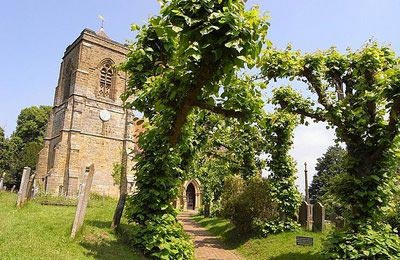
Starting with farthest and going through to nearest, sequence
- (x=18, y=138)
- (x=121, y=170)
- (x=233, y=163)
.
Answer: (x=18, y=138) < (x=121, y=170) < (x=233, y=163)

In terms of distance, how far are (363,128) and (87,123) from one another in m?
31.6

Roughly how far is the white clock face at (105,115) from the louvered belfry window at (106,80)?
7.45 feet

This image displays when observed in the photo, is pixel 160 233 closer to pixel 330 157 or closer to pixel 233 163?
pixel 233 163

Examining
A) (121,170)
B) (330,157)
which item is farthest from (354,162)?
(330,157)

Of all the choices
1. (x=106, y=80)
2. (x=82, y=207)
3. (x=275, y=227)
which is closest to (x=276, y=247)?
(x=275, y=227)

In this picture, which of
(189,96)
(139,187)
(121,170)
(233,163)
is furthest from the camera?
(121,170)

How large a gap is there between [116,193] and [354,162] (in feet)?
100

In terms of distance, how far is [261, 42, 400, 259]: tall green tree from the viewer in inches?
334

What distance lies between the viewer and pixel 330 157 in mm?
59312

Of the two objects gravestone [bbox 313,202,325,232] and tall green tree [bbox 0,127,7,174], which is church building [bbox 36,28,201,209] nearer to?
tall green tree [bbox 0,127,7,174]

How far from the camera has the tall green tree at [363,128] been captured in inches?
334

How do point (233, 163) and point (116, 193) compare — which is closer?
point (233, 163)

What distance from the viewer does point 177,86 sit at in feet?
24.4

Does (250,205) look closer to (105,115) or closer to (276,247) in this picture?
(276,247)
